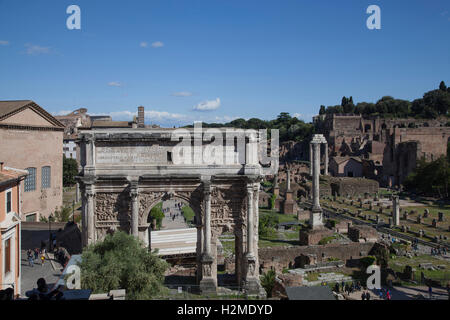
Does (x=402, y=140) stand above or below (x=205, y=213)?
above

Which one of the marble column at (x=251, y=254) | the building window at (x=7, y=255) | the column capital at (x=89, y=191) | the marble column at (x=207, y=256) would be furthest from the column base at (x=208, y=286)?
the building window at (x=7, y=255)

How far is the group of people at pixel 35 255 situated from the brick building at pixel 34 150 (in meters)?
11.2

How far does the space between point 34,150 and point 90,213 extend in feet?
60.7

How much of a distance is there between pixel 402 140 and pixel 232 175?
67378mm

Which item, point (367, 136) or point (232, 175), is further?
point (367, 136)

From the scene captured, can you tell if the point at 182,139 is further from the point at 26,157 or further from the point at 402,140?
the point at 402,140

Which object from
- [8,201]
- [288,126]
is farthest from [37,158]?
[288,126]

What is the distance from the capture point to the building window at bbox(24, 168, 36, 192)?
32181mm

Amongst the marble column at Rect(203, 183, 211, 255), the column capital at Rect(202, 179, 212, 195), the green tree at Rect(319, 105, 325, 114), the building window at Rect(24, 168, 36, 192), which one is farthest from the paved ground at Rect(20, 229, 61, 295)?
the green tree at Rect(319, 105, 325, 114)

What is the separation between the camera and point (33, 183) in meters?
32.9

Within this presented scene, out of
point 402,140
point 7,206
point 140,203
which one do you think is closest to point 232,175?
point 140,203

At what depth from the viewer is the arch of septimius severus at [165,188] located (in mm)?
17656

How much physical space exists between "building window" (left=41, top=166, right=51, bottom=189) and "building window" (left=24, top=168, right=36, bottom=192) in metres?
1.11

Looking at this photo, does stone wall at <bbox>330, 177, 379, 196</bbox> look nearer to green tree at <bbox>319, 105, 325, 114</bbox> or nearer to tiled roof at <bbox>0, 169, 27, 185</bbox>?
tiled roof at <bbox>0, 169, 27, 185</bbox>
